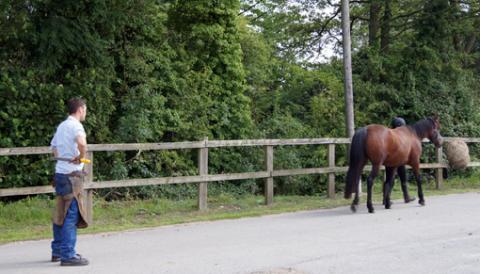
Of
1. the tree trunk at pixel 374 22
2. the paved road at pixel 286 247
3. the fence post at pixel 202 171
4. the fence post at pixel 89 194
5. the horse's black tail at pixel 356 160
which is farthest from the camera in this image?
the tree trunk at pixel 374 22

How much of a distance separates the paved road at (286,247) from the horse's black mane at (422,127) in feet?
8.27

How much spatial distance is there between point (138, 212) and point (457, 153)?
30.4 feet

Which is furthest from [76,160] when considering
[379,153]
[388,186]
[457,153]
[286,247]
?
[457,153]

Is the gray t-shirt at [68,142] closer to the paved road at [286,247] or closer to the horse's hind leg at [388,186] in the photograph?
the paved road at [286,247]

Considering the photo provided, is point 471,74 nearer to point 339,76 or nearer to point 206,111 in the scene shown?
point 339,76

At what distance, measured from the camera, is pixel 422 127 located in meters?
13.4

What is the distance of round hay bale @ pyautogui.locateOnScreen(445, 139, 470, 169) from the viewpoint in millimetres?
16547

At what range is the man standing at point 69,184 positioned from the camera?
7117 mm

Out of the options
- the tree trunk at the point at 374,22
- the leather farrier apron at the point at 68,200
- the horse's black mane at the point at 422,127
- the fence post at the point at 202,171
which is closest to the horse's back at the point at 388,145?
the horse's black mane at the point at 422,127

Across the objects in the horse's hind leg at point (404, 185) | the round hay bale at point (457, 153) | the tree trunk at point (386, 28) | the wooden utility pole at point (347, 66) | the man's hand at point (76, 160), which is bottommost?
the horse's hind leg at point (404, 185)

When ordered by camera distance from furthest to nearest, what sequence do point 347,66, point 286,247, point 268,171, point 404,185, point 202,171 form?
point 347,66 → point 404,185 → point 268,171 → point 202,171 → point 286,247

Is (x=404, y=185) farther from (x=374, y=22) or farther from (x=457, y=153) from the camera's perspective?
(x=374, y=22)

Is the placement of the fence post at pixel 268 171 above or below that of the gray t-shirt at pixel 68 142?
below

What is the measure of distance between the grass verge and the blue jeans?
1721 millimetres
